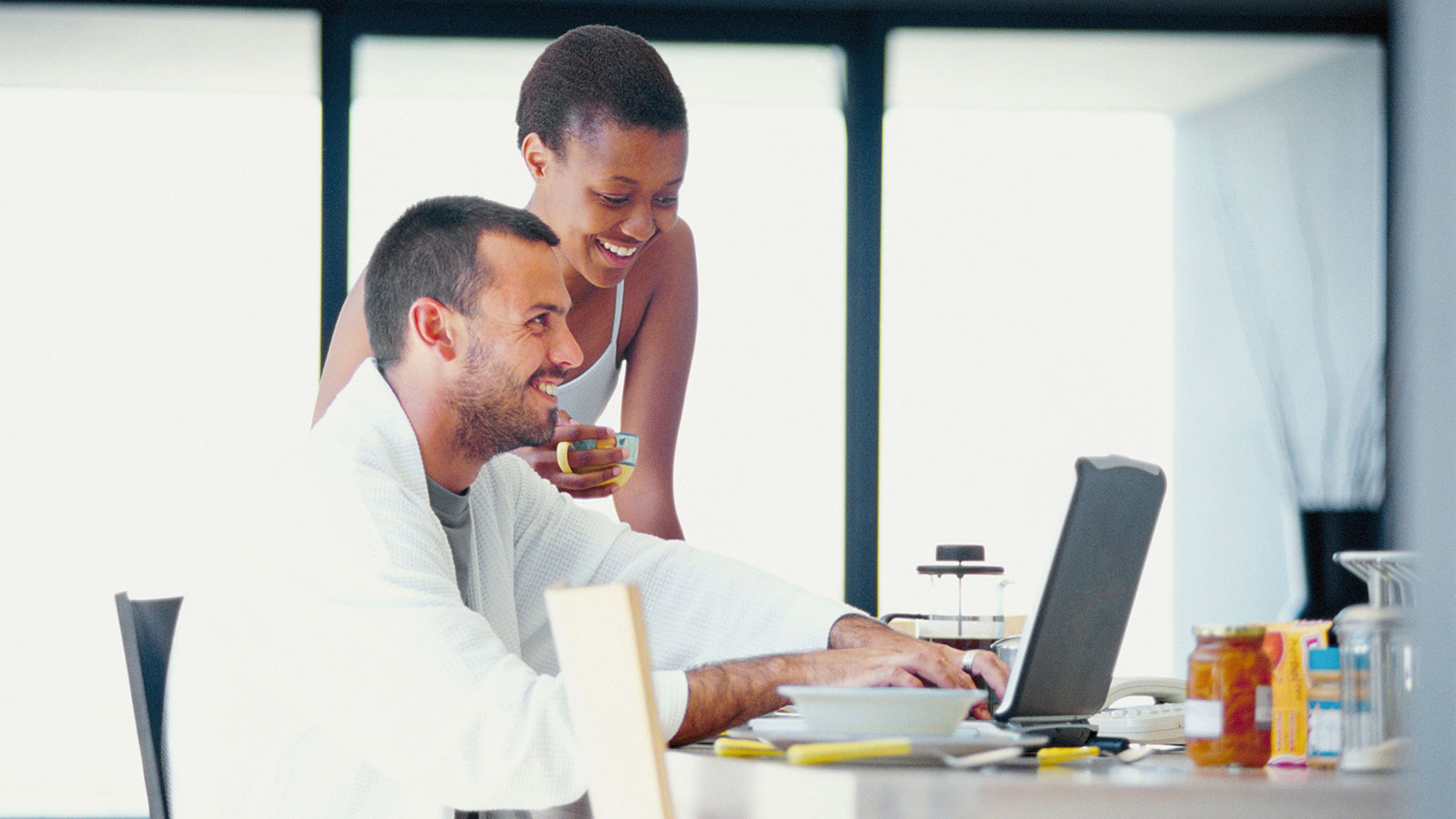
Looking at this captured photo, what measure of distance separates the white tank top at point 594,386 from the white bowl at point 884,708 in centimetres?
178

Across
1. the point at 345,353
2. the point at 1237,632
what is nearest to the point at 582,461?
the point at 345,353

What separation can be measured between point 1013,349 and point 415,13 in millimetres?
1643

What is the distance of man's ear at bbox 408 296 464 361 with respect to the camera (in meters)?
1.61

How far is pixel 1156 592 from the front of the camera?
134 inches

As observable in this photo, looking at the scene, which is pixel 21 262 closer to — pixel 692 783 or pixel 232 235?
pixel 232 235

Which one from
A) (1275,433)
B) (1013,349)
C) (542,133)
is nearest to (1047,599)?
(542,133)

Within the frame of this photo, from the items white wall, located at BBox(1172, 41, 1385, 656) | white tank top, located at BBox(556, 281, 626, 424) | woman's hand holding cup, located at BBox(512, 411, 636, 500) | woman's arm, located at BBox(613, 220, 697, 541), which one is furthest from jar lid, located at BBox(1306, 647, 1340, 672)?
white wall, located at BBox(1172, 41, 1385, 656)

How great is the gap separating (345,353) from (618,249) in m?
0.60

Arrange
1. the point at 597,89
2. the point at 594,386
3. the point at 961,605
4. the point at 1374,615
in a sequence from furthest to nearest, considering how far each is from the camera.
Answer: the point at 594,386
the point at 597,89
the point at 961,605
the point at 1374,615

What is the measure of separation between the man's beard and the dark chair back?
14.7 inches

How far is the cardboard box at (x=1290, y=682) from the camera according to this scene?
3.76 feet

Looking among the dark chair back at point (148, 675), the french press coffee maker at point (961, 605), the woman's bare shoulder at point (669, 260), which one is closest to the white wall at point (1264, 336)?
the woman's bare shoulder at point (669, 260)

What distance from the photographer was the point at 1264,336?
346 cm

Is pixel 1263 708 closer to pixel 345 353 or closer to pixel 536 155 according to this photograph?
pixel 345 353
